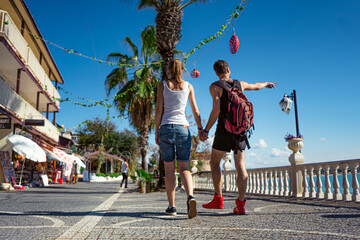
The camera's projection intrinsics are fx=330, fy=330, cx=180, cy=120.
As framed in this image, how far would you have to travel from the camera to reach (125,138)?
59312mm

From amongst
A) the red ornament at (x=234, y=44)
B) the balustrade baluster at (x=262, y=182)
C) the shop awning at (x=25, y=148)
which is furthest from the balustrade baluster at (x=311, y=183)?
the shop awning at (x=25, y=148)

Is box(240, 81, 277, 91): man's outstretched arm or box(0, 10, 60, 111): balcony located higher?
box(0, 10, 60, 111): balcony

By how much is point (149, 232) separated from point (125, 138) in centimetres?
5746

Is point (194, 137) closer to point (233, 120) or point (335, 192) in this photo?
point (335, 192)

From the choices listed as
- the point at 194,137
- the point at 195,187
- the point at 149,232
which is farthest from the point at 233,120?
the point at 194,137

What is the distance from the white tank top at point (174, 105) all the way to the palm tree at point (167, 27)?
8686 millimetres

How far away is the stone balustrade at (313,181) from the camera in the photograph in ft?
21.7

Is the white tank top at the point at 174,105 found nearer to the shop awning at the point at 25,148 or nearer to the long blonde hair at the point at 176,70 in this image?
the long blonde hair at the point at 176,70

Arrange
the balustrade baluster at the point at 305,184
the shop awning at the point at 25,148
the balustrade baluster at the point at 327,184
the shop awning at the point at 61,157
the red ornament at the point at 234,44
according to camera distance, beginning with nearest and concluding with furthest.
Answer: the balustrade baluster at the point at 327,184, the balustrade baluster at the point at 305,184, the red ornament at the point at 234,44, the shop awning at the point at 25,148, the shop awning at the point at 61,157

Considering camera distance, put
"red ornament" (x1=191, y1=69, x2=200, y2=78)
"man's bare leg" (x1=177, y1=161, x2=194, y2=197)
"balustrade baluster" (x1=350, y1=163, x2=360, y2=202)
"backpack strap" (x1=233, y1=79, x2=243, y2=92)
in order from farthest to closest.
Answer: "red ornament" (x1=191, y1=69, x2=200, y2=78) → "balustrade baluster" (x1=350, y1=163, x2=360, y2=202) → "backpack strap" (x1=233, y1=79, x2=243, y2=92) → "man's bare leg" (x1=177, y1=161, x2=194, y2=197)

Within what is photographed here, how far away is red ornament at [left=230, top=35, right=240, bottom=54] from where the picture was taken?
8.98 meters

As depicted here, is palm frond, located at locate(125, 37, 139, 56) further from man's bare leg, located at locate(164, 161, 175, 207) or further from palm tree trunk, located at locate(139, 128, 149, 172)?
man's bare leg, located at locate(164, 161, 175, 207)

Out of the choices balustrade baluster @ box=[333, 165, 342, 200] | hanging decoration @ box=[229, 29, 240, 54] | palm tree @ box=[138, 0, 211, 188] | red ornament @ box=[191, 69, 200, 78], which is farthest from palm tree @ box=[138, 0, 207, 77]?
balustrade baluster @ box=[333, 165, 342, 200]

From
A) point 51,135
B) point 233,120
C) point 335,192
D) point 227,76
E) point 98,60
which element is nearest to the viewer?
point 233,120
